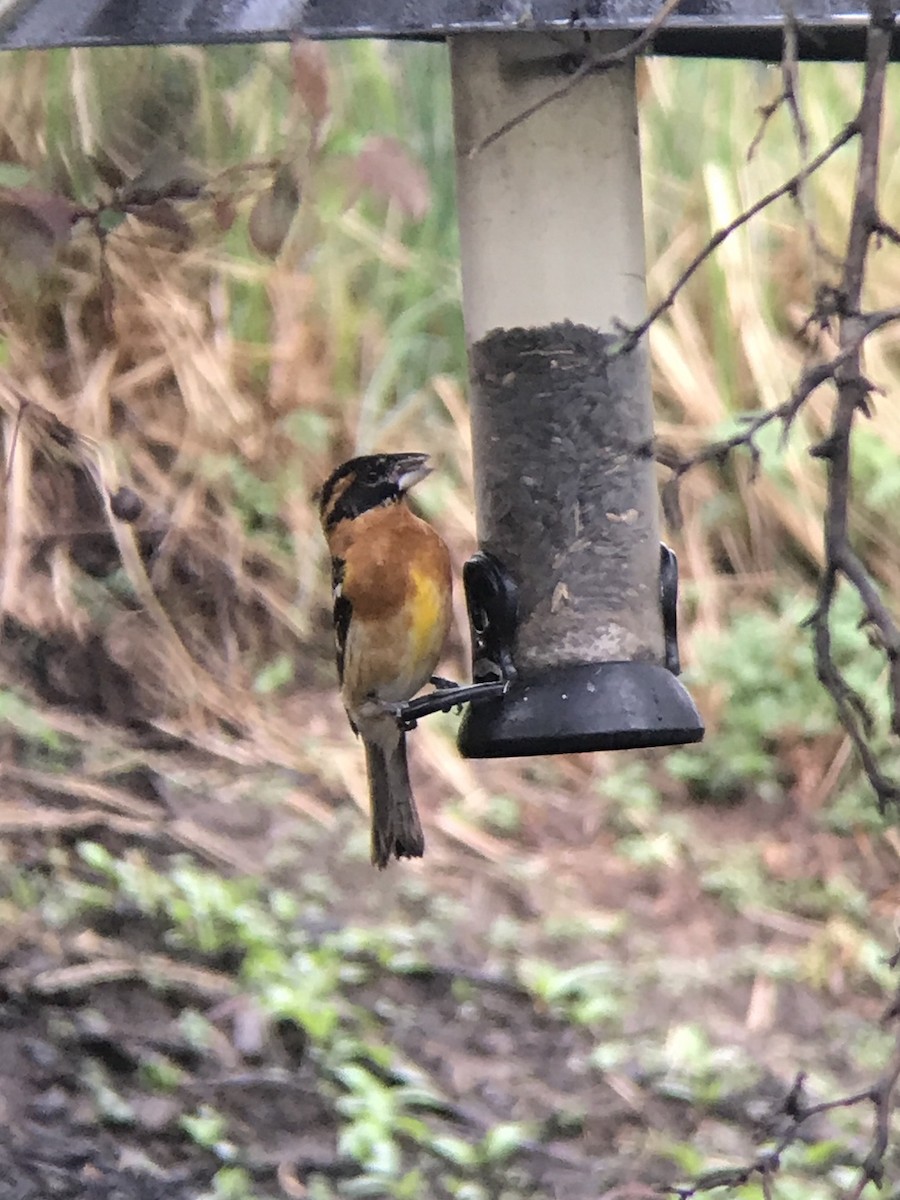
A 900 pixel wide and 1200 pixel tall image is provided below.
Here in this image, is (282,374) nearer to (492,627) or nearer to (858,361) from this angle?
(492,627)


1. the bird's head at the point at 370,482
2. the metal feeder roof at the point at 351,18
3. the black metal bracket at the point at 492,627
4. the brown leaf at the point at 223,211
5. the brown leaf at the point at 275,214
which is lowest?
the black metal bracket at the point at 492,627

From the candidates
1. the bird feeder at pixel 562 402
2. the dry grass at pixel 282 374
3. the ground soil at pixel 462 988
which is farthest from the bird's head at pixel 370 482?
the dry grass at pixel 282 374

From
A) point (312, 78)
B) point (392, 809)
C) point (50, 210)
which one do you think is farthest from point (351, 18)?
point (392, 809)

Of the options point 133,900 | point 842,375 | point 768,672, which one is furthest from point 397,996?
point 842,375

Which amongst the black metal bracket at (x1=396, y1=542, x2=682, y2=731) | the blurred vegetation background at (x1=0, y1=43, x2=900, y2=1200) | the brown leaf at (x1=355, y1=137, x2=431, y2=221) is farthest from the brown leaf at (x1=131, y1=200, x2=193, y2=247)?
the blurred vegetation background at (x1=0, y1=43, x2=900, y2=1200)

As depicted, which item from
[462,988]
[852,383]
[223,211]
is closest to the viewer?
[852,383]

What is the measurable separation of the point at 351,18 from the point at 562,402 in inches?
40.3

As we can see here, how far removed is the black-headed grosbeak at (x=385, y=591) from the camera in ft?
10.9

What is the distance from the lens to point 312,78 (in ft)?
8.66

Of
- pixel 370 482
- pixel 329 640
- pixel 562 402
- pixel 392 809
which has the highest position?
pixel 562 402

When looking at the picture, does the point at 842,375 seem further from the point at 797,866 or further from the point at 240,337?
the point at 240,337

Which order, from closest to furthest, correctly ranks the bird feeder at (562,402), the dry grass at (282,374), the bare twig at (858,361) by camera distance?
the bare twig at (858,361), the bird feeder at (562,402), the dry grass at (282,374)

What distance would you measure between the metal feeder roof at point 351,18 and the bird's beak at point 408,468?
1.15 meters

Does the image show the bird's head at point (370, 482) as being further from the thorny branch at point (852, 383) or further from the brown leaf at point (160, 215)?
the thorny branch at point (852, 383)
